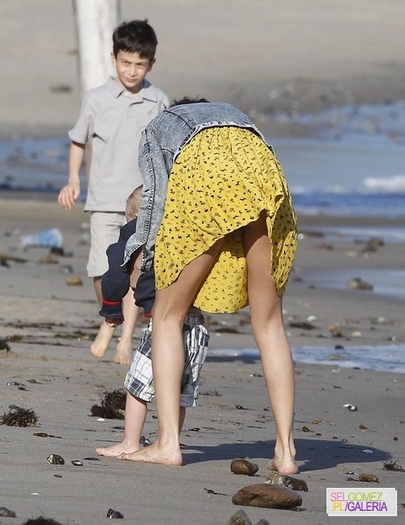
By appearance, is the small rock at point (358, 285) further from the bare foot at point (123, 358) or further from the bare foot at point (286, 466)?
the bare foot at point (286, 466)

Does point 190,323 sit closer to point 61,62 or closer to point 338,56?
point 61,62

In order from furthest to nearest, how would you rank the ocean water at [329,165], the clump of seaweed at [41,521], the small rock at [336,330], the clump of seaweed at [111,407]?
the ocean water at [329,165] < the small rock at [336,330] < the clump of seaweed at [111,407] < the clump of seaweed at [41,521]

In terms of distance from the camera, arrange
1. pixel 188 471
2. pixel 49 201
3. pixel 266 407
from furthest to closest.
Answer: pixel 49 201 < pixel 266 407 < pixel 188 471

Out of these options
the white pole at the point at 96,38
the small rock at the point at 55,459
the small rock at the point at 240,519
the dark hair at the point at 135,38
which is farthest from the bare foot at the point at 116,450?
the white pole at the point at 96,38

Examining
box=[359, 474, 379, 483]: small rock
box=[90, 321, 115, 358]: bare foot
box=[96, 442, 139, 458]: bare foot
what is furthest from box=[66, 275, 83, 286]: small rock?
box=[359, 474, 379, 483]: small rock

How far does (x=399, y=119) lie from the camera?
27.7 meters

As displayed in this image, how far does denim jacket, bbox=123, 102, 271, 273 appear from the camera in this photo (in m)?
4.91

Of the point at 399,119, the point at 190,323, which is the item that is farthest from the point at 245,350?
the point at 399,119

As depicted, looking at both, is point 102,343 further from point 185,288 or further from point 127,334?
point 185,288

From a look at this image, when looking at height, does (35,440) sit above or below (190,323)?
below

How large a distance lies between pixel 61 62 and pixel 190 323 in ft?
89.7

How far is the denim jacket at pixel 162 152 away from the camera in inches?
193

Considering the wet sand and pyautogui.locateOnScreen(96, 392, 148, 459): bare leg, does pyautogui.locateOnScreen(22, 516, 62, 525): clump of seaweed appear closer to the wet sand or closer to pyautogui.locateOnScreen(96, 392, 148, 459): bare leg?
the wet sand

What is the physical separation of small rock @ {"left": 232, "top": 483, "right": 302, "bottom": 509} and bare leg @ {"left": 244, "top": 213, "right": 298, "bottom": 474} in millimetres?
626
